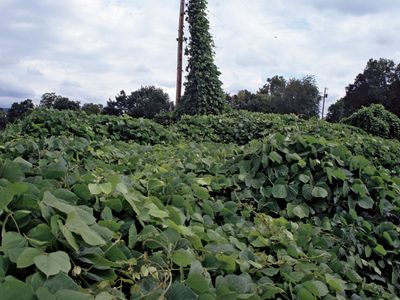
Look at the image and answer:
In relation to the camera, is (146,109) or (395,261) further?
(146,109)

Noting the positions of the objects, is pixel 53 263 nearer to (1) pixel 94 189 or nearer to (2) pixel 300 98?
(1) pixel 94 189

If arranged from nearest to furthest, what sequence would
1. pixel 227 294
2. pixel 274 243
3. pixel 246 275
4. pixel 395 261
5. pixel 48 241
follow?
1. pixel 48 241
2. pixel 227 294
3. pixel 246 275
4. pixel 274 243
5. pixel 395 261

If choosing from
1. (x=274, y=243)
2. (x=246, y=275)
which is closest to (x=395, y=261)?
(x=274, y=243)

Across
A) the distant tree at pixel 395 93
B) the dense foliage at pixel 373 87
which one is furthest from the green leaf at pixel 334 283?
the dense foliage at pixel 373 87

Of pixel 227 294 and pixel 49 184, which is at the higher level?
pixel 49 184

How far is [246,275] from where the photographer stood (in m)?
1.22

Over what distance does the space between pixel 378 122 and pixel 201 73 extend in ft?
18.5

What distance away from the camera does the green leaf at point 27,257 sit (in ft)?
2.77

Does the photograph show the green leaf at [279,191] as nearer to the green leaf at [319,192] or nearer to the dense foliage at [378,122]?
the green leaf at [319,192]

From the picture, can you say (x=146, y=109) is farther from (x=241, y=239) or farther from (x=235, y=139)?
(x=241, y=239)

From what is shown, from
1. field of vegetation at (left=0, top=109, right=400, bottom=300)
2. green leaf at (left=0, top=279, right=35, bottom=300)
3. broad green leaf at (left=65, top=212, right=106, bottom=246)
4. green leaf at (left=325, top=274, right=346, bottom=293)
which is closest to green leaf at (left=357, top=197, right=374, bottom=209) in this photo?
field of vegetation at (left=0, top=109, right=400, bottom=300)

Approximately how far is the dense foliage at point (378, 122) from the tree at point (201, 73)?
4.30 metres

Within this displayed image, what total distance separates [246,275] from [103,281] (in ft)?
1.47

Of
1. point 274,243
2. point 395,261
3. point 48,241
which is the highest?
point 48,241
